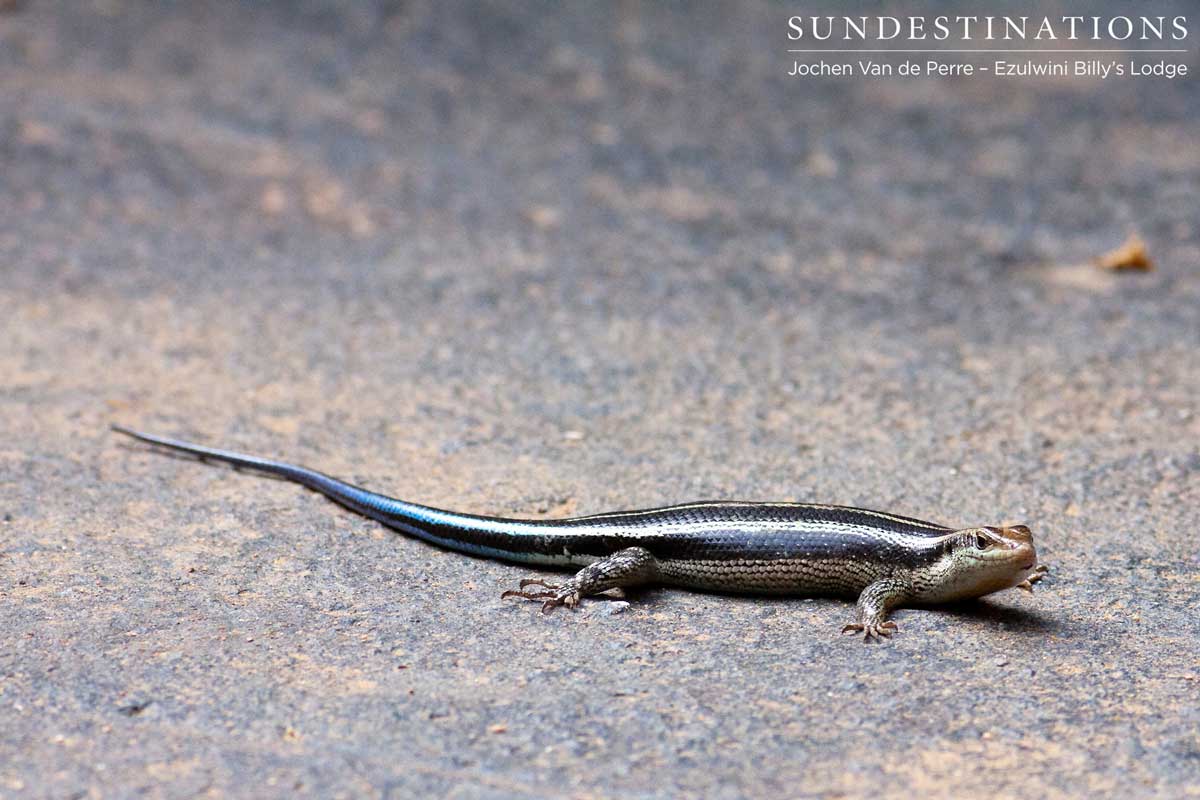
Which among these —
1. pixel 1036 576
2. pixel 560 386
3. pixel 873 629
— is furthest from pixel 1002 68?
pixel 873 629

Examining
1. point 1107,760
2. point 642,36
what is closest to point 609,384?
point 1107,760

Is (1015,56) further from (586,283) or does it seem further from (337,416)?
(337,416)

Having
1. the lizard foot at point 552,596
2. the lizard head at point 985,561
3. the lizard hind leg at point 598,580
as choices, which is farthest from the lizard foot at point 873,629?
the lizard foot at point 552,596

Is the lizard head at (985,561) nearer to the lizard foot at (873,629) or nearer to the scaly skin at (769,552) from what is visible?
the scaly skin at (769,552)

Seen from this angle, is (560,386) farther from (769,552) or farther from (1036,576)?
(1036,576)

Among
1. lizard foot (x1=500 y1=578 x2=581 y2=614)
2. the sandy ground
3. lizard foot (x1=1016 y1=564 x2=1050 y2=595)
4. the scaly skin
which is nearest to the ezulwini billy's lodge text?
the sandy ground

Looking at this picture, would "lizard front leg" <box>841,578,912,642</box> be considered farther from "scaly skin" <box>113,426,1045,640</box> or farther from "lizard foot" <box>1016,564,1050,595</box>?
"lizard foot" <box>1016,564,1050,595</box>
